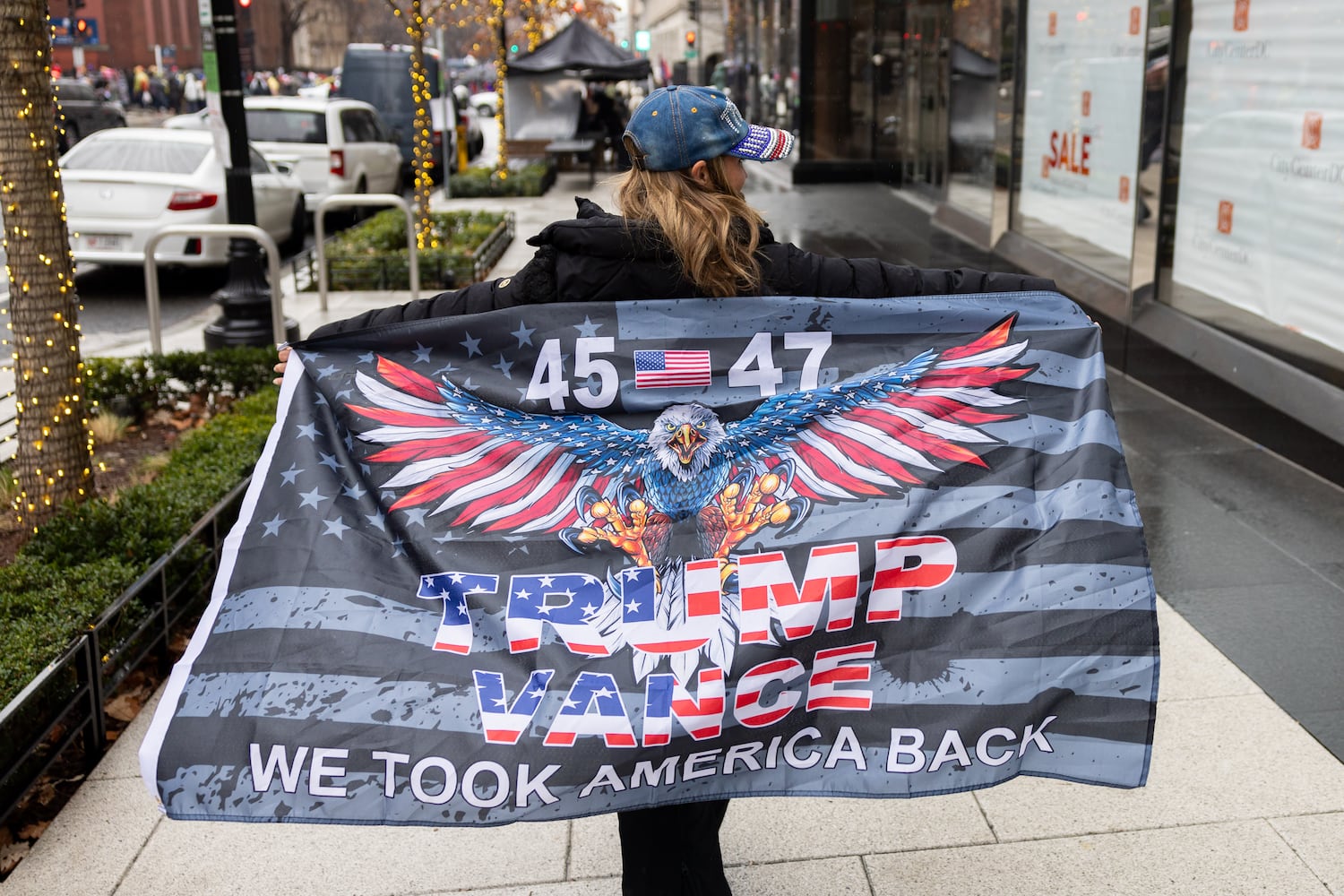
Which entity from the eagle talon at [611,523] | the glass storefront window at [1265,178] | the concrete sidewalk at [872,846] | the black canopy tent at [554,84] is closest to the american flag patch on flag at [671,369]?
the eagle talon at [611,523]

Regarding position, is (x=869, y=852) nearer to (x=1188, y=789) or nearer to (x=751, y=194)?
(x=1188, y=789)

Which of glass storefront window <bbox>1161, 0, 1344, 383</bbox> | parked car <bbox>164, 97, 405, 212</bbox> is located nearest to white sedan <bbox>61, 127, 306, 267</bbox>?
parked car <bbox>164, 97, 405, 212</bbox>

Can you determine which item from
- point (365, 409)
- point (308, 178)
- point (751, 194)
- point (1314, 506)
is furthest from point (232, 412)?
point (751, 194)

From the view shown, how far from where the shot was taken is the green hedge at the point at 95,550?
417 centimetres

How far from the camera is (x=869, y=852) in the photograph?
3.72 metres

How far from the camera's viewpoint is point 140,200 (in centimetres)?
1291

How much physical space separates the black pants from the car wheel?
1467 centimetres

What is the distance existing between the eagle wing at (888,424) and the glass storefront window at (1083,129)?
621 cm

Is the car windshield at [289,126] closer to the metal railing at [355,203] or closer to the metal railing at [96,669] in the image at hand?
the metal railing at [355,203]

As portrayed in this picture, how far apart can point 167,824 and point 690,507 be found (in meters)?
2.05

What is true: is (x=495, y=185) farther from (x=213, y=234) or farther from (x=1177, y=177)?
(x=1177, y=177)

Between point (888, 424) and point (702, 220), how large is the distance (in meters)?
0.67

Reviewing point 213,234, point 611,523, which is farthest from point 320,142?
point 611,523

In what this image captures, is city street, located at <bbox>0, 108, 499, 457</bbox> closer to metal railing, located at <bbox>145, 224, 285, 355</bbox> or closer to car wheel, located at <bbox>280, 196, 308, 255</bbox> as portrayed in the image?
car wheel, located at <bbox>280, 196, 308, 255</bbox>
